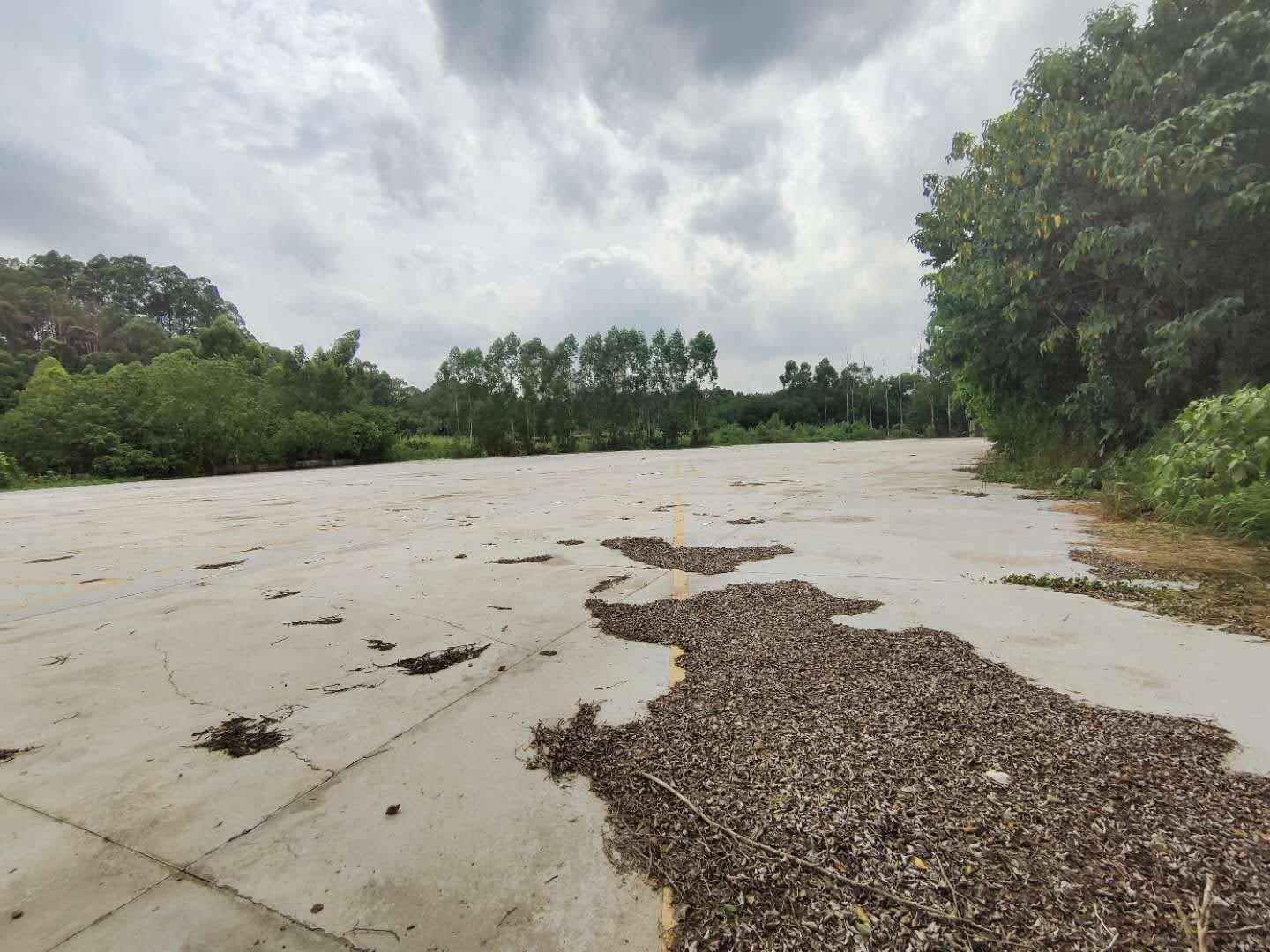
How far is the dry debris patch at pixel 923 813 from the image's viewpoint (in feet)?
3.74

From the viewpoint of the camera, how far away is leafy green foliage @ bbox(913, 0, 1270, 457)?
5652 millimetres

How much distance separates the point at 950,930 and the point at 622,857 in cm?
70

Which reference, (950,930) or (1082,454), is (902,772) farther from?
(1082,454)

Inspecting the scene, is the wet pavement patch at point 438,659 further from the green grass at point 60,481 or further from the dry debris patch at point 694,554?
the green grass at point 60,481

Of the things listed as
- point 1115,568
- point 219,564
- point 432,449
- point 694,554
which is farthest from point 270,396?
point 1115,568

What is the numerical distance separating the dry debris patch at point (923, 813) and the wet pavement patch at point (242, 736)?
3.13 ft

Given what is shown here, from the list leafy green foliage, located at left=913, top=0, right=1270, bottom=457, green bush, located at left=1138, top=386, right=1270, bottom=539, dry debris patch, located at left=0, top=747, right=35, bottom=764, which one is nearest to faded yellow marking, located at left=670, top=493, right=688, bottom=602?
dry debris patch, located at left=0, top=747, right=35, bottom=764

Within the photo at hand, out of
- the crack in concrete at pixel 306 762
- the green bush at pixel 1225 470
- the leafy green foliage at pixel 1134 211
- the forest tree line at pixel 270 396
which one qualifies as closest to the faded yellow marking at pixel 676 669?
the crack in concrete at pixel 306 762

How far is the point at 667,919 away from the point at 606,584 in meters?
2.78

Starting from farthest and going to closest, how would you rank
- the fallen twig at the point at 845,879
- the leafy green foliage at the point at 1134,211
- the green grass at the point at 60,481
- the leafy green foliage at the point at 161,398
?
the leafy green foliage at the point at 161,398 → the green grass at the point at 60,481 → the leafy green foliage at the point at 1134,211 → the fallen twig at the point at 845,879

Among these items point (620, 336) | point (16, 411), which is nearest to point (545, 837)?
point (16, 411)

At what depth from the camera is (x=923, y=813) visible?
1.44 metres

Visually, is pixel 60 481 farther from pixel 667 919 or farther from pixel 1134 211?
pixel 1134 211

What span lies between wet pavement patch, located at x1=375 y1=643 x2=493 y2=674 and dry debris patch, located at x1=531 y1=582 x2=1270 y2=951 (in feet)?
2.67
